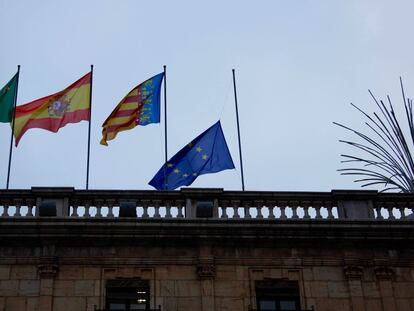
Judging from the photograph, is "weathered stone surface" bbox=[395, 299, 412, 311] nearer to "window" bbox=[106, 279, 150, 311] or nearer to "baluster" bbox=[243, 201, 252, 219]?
"baluster" bbox=[243, 201, 252, 219]

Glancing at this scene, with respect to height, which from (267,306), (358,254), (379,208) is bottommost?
(267,306)

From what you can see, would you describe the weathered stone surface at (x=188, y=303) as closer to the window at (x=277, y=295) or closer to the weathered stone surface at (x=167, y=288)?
the weathered stone surface at (x=167, y=288)

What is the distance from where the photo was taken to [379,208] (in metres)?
26.0

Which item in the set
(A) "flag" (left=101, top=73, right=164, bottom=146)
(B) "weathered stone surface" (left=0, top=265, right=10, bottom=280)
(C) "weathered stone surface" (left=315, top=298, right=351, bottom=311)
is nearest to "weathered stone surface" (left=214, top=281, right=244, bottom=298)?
(C) "weathered stone surface" (left=315, top=298, right=351, bottom=311)

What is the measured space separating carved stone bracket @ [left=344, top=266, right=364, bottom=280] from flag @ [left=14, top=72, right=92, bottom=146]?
11126 millimetres

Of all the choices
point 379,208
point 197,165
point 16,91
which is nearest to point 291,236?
point 379,208

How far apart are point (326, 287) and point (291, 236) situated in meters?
1.82

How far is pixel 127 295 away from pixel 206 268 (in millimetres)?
2417

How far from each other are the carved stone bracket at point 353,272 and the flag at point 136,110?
9.70 meters

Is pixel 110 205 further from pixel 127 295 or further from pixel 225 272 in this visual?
pixel 225 272

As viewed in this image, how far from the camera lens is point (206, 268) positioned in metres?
24.0

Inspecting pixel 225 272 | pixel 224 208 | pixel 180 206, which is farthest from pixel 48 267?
pixel 224 208

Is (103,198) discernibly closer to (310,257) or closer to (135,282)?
(135,282)

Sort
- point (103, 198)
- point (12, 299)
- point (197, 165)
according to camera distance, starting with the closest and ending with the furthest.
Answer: point (12, 299)
point (103, 198)
point (197, 165)
